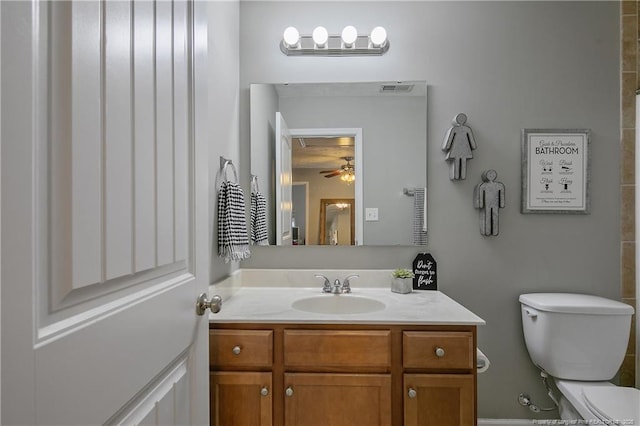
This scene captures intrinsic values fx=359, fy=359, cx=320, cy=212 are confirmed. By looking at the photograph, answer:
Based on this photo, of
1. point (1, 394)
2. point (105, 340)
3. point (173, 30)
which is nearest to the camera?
point (1, 394)

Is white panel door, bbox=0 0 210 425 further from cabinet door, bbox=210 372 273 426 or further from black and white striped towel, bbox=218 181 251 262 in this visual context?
black and white striped towel, bbox=218 181 251 262

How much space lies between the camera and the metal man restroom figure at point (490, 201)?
1.89 metres

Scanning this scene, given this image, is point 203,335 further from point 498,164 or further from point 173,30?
point 498,164

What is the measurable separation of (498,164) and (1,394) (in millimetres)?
2080

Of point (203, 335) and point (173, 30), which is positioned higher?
point (173, 30)

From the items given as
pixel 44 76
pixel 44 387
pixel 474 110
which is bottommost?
pixel 44 387

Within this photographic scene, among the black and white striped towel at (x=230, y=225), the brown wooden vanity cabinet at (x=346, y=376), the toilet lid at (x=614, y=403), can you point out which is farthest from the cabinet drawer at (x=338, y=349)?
the toilet lid at (x=614, y=403)

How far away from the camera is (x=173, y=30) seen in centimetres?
79

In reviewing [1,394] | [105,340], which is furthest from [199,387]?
[1,394]

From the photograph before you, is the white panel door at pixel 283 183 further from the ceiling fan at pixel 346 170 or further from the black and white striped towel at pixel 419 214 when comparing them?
the black and white striped towel at pixel 419 214

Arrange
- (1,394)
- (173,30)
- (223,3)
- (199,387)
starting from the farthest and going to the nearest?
1. (223,3)
2. (199,387)
3. (173,30)
4. (1,394)

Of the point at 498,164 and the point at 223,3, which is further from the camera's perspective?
the point at 498,164

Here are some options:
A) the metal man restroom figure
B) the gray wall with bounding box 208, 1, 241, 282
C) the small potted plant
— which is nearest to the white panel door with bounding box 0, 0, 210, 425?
the gray wall with bounding box 208, 1, 241, 282

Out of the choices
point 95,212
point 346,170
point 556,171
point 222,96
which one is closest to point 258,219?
point 346,170
